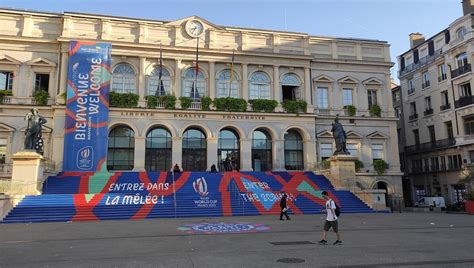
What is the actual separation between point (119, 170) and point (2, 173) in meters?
8.67

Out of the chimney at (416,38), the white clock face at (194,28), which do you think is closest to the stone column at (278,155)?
the white clock face at (194,28)

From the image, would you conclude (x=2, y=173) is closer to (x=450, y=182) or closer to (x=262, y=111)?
(x=262, y=111)

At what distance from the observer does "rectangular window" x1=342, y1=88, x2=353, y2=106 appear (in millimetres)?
40013

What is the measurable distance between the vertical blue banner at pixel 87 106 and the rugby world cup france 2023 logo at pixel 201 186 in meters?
8.29

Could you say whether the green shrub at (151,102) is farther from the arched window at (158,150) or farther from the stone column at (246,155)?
the stone column at (246,155)

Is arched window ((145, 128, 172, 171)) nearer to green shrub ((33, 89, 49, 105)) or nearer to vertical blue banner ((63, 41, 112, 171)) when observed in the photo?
vertical blue banner ((63, 41, 112, 171))

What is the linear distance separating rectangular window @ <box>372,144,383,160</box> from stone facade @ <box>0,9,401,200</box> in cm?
10

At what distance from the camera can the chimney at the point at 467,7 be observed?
4103cm

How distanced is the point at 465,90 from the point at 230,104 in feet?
80.2

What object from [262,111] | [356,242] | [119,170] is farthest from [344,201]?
[119,170]

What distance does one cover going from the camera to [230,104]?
3572 centimetres

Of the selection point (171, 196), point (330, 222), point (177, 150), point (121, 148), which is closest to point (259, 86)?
point (177, 150)

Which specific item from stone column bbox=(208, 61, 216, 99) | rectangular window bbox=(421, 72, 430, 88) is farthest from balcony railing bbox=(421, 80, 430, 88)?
stone column bbox=(208, 61, 216, 99)

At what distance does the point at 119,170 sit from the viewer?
110ft
